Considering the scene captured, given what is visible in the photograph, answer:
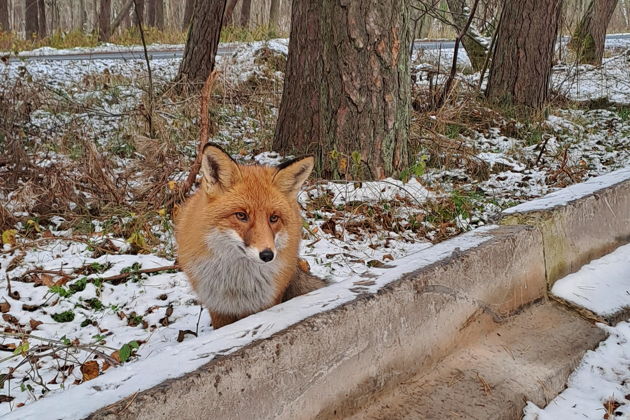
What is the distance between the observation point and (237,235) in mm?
2842

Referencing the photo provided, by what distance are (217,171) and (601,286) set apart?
2.88m

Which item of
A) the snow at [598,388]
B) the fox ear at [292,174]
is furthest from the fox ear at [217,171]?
the snow at [598,388]

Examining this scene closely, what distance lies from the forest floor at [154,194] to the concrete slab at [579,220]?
1016 millimetres

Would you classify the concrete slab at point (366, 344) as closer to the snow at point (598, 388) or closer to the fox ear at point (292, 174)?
the snow at point (598, 388)

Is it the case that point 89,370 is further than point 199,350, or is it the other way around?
point 89,370

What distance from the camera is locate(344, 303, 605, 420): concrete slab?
2.81 metres

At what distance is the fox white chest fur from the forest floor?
1.75ft

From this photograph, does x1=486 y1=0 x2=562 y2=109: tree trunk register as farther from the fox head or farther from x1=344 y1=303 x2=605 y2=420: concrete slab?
the fox head

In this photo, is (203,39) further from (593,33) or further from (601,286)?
(593,33)

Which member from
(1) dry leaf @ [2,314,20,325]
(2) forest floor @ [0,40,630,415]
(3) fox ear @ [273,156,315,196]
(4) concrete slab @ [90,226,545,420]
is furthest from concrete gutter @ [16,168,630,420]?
(1) dry leaf @ [2,314,20,325]

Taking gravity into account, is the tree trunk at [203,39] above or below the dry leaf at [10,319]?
above

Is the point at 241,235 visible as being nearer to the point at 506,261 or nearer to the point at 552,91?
the point at 506,261

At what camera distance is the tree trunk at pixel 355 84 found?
552cm

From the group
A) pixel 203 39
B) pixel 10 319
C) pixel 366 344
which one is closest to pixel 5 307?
pixel 10 319
